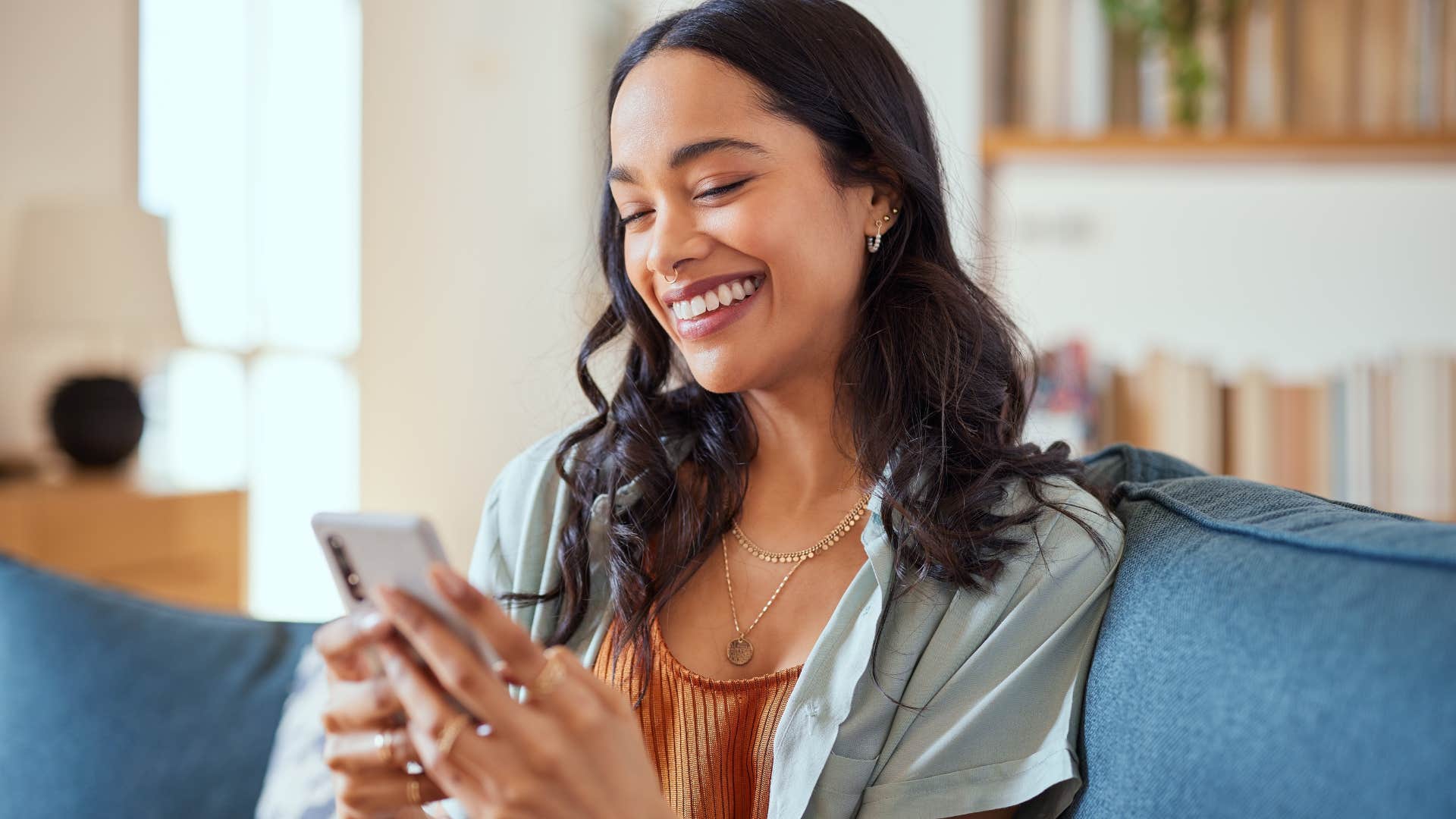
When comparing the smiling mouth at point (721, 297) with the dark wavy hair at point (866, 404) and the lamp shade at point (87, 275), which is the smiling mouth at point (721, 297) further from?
the lamp shade at point (87, 275)

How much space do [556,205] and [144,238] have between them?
235 centimetres

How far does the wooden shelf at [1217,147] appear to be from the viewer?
2.71m

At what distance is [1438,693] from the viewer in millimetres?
627

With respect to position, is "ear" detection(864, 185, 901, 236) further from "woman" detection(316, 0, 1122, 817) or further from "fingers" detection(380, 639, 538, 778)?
"fingers" detection(380, 639, 538, 778)

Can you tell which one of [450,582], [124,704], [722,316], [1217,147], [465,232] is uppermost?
[1217,147]

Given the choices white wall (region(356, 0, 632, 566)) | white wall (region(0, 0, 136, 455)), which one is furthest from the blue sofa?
white wall (region(356, 0, 632, 566))

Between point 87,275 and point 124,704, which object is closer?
point 124,704

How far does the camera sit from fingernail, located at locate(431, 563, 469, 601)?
71cm

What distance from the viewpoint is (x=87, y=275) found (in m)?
2.22

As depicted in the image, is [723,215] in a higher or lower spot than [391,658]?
higher

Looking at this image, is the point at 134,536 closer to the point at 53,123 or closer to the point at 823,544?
the point at 53,123

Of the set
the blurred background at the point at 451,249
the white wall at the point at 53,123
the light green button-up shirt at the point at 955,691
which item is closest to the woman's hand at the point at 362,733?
the light green button-up shirt at the point at 955,691

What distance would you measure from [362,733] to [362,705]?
3 cm

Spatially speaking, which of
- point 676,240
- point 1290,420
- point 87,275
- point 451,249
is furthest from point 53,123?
point 1290,420
